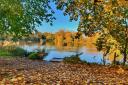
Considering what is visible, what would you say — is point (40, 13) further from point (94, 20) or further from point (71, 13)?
point (94, 20)

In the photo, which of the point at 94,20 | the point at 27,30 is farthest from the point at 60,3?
the point at 94,20

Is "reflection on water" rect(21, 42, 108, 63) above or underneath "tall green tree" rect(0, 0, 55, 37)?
underneath

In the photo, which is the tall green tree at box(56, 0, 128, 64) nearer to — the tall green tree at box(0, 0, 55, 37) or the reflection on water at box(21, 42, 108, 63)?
the tall green tree at box(0, 0, 55, 37)

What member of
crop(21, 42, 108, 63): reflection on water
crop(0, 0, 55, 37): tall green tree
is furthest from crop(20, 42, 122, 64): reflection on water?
crop(0, 0, 55, 37): tall green tree

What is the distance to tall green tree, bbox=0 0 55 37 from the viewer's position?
804 inches

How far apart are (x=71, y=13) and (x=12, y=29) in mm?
4221

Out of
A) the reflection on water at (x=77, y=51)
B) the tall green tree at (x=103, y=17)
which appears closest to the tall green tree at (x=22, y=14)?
the tall green tree at (x=103, y=17)

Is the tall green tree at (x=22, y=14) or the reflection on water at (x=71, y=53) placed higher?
the tall green tree at (x=22, y=14)

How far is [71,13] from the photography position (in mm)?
24625

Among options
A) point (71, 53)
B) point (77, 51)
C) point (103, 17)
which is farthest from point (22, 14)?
point (77, 51)

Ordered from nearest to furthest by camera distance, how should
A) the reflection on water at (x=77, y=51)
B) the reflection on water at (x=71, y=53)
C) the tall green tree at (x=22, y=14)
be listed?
the tall green tree at (x=22, y=14), the reflection on water at (x=77, y=51), the reflection on water at (x=71, y=53)

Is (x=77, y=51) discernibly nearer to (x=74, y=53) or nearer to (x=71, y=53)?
(x=74, y=53)

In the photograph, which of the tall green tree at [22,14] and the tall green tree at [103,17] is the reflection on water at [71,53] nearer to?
the tall green tree at [103,17]

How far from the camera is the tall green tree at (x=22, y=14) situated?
67.0 ft
